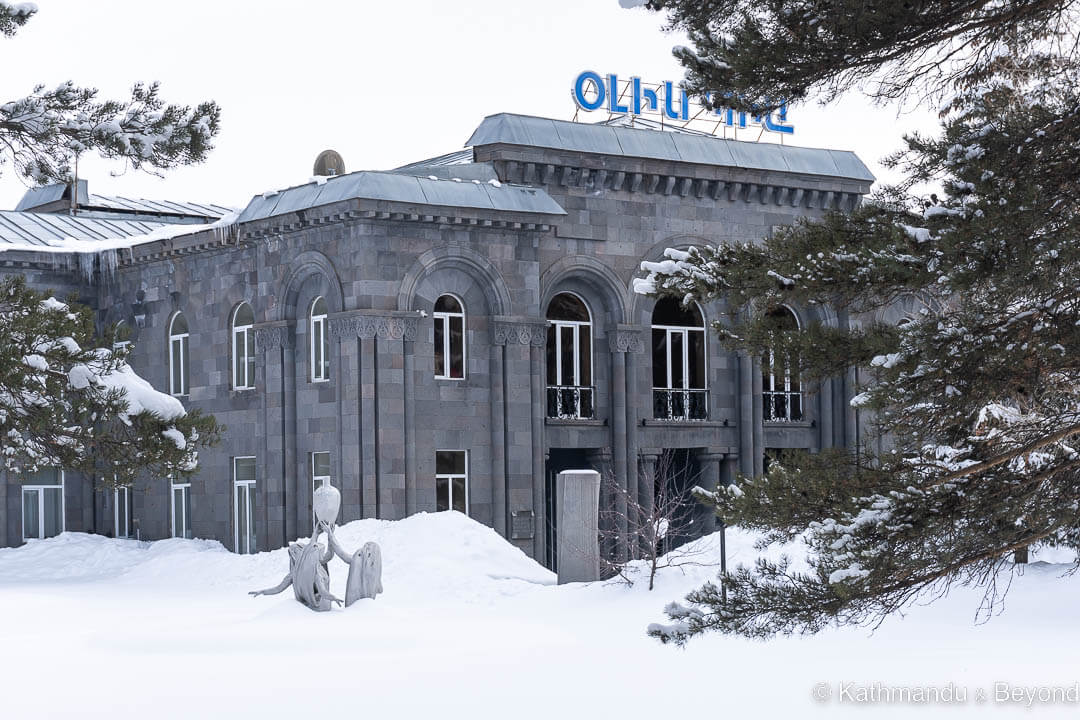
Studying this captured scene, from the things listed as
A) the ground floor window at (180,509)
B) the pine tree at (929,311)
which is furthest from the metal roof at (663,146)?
the pine tree at (929,311)

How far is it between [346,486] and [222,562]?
2884 millimetres

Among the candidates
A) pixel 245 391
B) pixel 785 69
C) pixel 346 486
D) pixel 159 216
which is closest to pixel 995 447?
pixel 785 69

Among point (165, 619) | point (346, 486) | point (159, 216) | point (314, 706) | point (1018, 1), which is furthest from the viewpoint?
point (159, 216)

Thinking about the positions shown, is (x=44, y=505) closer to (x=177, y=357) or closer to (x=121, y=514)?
(x=121, y=514)

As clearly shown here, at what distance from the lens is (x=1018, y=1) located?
1223 centimetres

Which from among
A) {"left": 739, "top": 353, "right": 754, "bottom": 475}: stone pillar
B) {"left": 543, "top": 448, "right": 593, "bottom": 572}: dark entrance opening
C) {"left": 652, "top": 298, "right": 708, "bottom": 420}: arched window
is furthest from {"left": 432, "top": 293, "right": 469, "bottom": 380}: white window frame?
{"left": 739, "top": 353, "right": 754, "bottom": 475}: stone pillar

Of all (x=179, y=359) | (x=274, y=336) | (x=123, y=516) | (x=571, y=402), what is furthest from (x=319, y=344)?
(x=123, y=516)

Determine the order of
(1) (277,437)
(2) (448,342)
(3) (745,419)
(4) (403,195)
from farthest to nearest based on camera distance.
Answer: (3) (745,419), (1) (277,437), (2) (448,342), (4) (403,195)

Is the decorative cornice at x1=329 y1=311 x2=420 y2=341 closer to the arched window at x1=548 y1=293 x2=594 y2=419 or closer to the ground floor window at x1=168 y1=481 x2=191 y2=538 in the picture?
the arched window at x1=548 y1=293 x2=594 y2=419

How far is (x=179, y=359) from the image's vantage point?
38.0 metres

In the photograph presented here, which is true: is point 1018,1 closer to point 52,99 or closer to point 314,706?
point 52,99

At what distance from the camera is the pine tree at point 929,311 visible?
38.9ft

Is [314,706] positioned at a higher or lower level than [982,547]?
lower

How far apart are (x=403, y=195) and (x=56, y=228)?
516 inches
